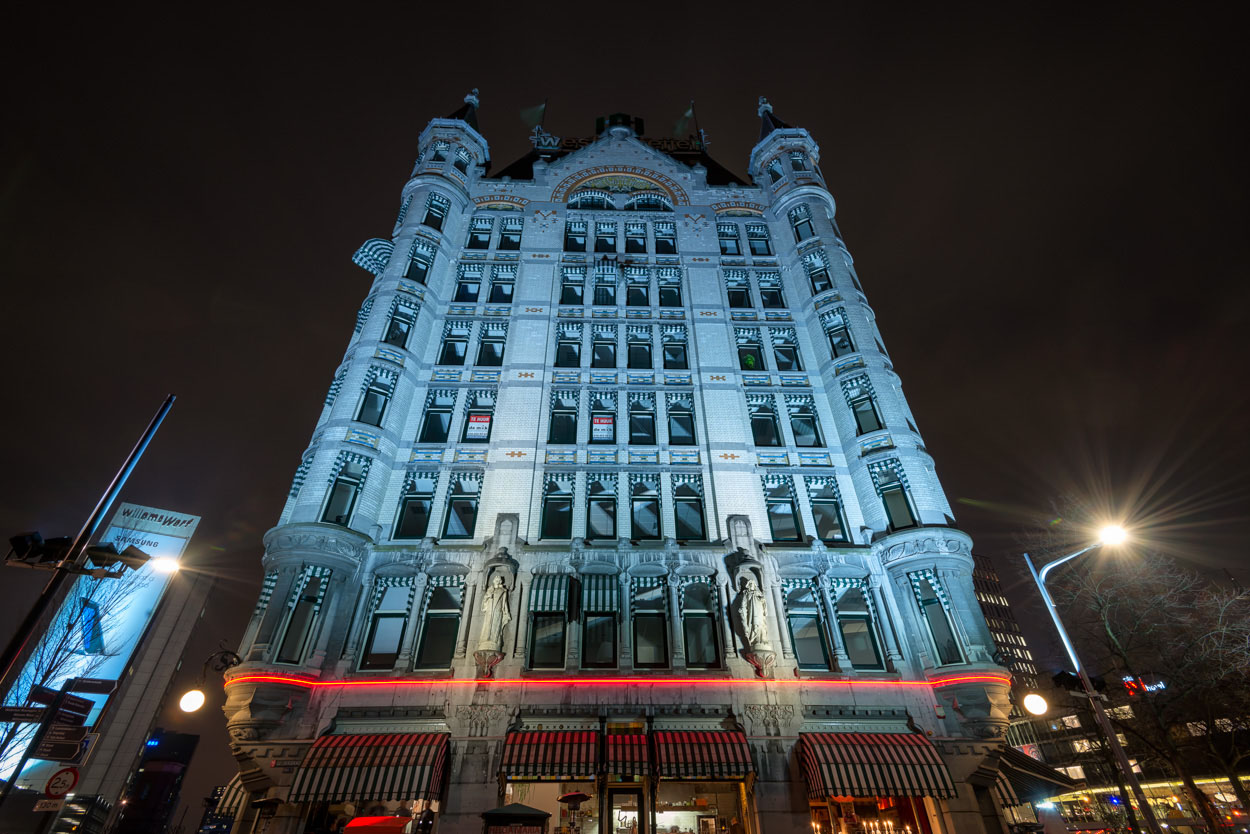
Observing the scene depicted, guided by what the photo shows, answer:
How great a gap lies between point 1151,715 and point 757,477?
17305 millimetres

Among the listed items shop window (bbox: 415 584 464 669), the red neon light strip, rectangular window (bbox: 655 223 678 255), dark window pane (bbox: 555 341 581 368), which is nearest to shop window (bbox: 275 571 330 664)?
the red neon light strip

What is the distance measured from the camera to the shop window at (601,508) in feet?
67.1

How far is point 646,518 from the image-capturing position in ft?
68.9

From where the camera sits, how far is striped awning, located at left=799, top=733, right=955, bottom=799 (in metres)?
14.7

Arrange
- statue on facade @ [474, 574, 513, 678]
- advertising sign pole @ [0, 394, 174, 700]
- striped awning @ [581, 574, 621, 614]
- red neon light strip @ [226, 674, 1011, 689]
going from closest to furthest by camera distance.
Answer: advertising sign pole @ [0, 394, 174, 700], red neon light strip @ [226, 674, 1011, 689], statue on facade @ [474, 574, 513, 678], striped awning @ [581, 574, 621, 614]

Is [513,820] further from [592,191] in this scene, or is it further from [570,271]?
[592,191]

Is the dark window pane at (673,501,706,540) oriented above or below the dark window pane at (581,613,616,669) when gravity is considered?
above

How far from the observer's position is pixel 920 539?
18.5m

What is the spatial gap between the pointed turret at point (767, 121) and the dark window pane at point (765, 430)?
20.5 metres

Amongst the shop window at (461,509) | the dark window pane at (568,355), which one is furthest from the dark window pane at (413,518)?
the dark window pane at (568,355)

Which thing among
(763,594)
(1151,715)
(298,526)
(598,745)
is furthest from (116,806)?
(1151,715)

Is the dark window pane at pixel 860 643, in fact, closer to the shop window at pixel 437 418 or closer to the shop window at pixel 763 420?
the shop window at pixel 763 420

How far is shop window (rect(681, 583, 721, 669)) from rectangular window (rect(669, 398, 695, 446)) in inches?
244

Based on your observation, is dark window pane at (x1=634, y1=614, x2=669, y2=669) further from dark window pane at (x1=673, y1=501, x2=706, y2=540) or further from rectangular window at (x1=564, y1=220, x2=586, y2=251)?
rectangular window at (x1=564, y1=220, x2=586, y2=251)
